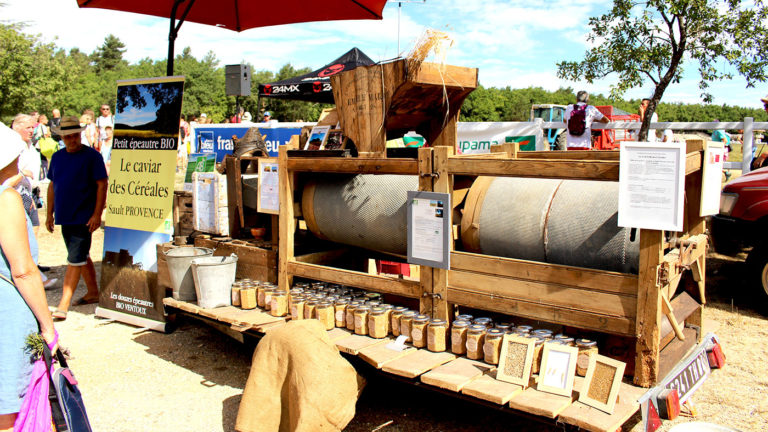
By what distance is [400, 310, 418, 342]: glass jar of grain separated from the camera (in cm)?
360

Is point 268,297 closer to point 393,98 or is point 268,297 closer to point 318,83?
point 393,98

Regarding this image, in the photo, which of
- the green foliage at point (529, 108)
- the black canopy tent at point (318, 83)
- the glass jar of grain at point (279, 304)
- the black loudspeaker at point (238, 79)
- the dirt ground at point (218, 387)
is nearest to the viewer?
the dirt ground at point (218, 387)

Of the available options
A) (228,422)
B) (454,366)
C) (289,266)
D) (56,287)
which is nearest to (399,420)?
(454,366)

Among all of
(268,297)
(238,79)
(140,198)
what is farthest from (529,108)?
(268,297)

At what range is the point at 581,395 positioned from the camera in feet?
9.11

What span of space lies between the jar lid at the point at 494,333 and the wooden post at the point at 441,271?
362mm

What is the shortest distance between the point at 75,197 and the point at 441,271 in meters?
4.17

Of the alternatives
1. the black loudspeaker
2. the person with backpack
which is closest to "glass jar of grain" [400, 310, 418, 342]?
the person with backpack

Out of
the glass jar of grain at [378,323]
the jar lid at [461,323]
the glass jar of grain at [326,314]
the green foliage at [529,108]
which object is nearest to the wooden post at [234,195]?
the glass jar of grain at [326,314]

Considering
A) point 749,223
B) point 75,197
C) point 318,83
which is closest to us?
point 749,223

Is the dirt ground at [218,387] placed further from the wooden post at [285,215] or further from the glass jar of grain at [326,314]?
the wooden post at [285,215]

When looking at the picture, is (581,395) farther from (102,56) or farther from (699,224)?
(102,56)

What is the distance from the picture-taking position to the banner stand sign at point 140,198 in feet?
18.3

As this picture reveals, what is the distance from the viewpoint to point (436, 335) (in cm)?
346
